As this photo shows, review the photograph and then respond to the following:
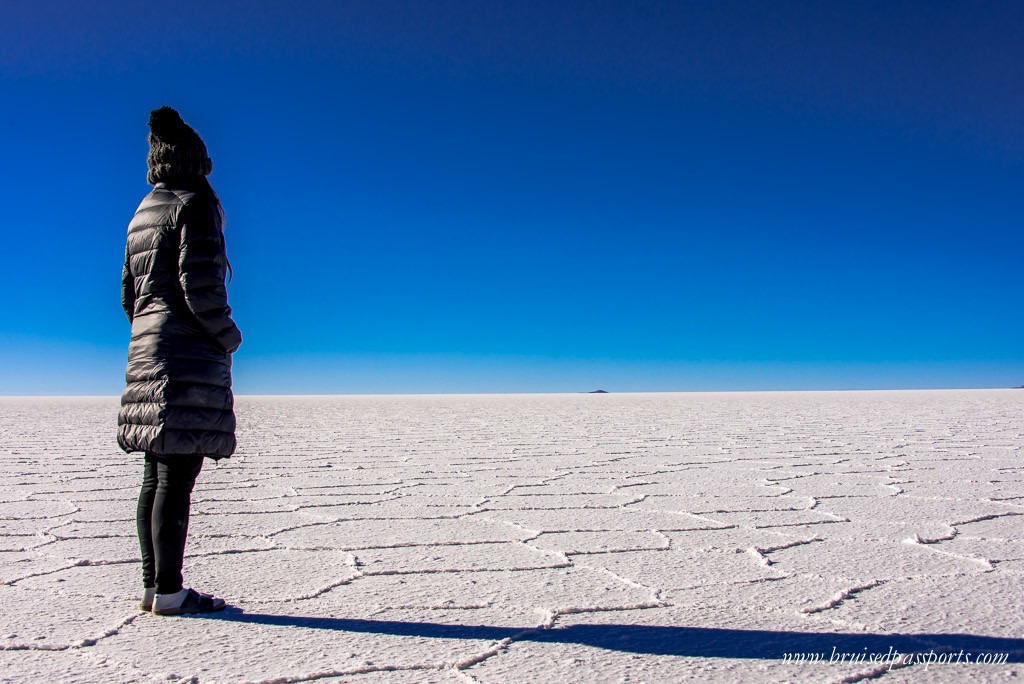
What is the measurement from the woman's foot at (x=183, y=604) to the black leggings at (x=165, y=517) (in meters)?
0.02

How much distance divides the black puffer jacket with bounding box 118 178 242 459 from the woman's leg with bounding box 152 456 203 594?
6 cm

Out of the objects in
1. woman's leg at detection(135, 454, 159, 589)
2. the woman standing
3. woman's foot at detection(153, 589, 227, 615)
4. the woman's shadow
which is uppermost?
the woman standing


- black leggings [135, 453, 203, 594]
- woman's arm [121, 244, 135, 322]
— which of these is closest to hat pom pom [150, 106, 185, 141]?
woman's arm [121, 244, 135, 322]

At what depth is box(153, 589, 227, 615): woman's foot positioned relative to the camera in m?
1.79

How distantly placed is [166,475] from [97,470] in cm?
313

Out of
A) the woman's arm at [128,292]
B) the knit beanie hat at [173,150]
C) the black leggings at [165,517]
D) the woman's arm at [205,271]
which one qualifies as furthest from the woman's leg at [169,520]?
the knit beanie hat at [173,150]

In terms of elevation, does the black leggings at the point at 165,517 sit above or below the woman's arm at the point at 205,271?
below

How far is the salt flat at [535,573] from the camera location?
153 cm

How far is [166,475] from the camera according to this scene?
1.79 m

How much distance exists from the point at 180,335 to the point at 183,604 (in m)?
0.65

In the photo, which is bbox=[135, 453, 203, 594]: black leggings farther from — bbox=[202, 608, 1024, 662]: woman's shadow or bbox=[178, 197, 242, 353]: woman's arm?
bbox=[178, 197, 242, 353]: woman's arm

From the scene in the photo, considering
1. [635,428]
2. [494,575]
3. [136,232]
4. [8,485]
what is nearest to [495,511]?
[494,575]

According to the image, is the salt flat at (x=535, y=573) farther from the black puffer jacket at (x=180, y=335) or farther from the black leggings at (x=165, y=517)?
the black puffer jacket at (x=180, y=335)

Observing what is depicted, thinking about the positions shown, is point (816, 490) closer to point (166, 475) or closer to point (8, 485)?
point (166, 475)
